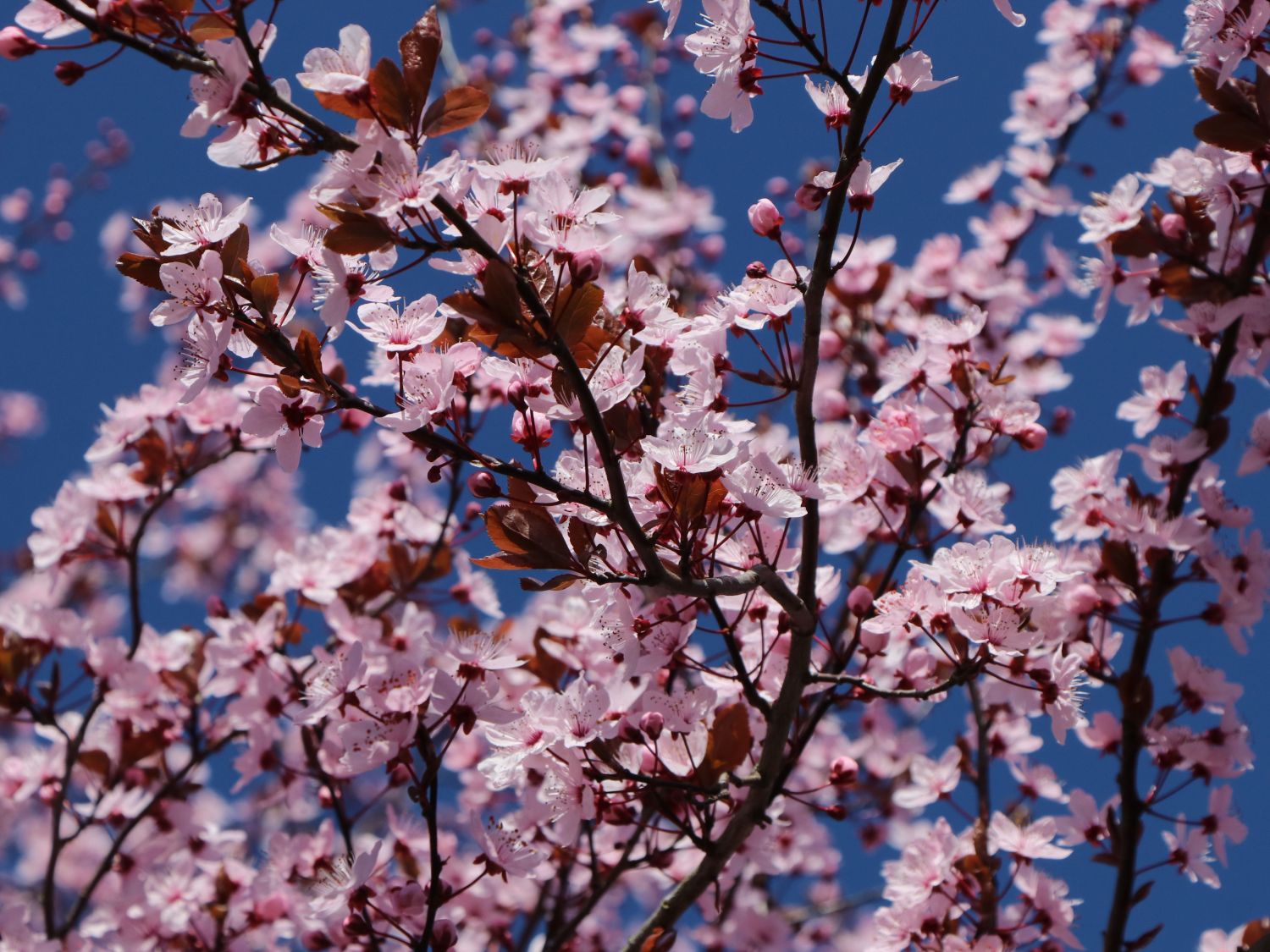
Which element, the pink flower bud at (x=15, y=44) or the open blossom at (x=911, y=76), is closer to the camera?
the pink flower bud at (x=15, y=44)

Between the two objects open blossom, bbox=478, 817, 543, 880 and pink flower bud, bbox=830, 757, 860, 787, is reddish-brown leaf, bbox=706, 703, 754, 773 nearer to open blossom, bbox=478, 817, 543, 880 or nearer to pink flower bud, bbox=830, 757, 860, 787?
pink flower bud, bbox=830, 757, 860, 787

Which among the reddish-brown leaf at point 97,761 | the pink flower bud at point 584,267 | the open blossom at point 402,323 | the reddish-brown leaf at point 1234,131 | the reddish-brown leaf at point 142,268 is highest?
the reddish-brown leaf at point 1234,131

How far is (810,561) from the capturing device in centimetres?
181

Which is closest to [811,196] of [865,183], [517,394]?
[865,183]

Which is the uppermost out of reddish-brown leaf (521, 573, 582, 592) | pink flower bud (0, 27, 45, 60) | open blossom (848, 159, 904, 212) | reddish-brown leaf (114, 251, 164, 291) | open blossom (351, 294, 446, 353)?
open blossom (848, 159, 904, 212)

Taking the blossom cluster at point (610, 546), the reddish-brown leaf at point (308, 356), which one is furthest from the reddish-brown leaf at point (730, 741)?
the reddish-brown leaf at point (308, 356)

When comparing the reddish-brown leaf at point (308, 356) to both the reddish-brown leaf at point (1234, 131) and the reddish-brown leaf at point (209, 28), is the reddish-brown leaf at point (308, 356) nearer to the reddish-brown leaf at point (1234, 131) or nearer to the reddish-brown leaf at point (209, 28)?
the reddish-brown leaf at point (209, 28)

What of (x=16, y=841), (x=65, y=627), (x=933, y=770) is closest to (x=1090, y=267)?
(x=933, y=770)

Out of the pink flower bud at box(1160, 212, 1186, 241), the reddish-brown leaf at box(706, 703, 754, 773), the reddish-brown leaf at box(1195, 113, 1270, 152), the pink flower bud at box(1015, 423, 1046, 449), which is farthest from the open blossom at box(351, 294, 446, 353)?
the pink flower bud at box(1160, 212, 1186, 241)

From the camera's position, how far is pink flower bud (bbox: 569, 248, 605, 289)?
1.60m

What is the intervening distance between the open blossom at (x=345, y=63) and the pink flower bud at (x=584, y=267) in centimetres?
36

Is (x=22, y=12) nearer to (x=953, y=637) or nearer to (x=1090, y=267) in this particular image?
(x=953, y=637)

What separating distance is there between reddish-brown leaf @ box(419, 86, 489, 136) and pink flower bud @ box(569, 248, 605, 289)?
23 centimetres

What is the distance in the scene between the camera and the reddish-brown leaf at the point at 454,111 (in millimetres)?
1538
